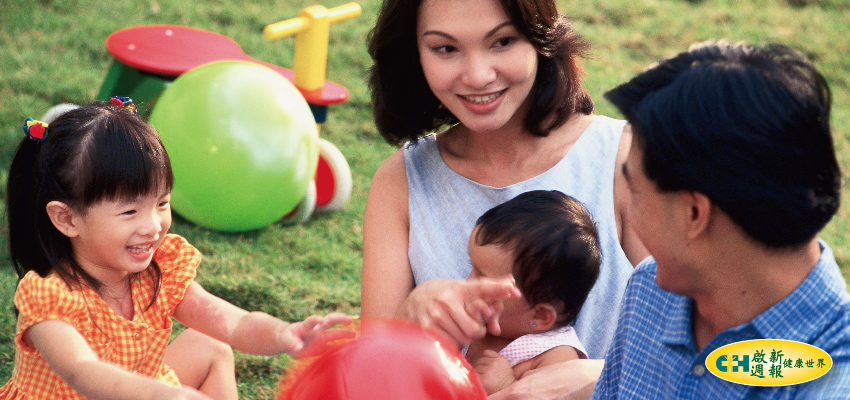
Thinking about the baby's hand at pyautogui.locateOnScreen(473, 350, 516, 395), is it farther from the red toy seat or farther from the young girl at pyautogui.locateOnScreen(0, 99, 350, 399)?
the red toy seat

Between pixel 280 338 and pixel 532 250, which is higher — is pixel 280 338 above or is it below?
below

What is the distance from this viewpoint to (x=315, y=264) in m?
4.32

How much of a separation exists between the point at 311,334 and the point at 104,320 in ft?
1.99

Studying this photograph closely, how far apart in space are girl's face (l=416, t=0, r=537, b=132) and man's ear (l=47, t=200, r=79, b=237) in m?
1.11

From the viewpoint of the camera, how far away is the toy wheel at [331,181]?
484cm

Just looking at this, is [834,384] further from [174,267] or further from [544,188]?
[174,267]

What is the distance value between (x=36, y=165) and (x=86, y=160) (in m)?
0.17

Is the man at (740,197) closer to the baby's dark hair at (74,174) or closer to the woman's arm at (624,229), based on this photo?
the woman's arm at (624,229)

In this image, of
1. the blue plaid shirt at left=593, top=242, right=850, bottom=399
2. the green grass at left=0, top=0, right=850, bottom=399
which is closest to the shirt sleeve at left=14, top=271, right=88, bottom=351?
the green grass at left=0, top=0, right=850, bottom=399

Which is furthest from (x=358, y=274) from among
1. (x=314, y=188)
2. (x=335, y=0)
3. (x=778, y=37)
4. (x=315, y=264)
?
(x=778, y=37)

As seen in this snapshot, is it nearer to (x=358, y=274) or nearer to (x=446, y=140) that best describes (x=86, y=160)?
(x=446, y=140)

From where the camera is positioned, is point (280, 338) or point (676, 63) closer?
point (676, 63)

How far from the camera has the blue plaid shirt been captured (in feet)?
5.19

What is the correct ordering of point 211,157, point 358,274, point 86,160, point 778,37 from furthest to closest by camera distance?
point 778,37
point 358,274
point 211,157
point 86,160
